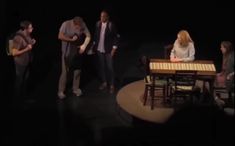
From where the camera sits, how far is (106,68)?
10.1 meters

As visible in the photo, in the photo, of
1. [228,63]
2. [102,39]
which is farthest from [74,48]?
[228,63]

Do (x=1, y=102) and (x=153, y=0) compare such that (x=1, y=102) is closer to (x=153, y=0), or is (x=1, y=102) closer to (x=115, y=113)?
(x=115, y=113)

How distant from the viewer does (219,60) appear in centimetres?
1173

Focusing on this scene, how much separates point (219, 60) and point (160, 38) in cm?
183

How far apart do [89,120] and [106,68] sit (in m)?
1.52

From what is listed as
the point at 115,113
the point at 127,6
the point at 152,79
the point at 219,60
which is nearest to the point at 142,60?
the point at 152,79

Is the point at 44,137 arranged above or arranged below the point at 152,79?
below

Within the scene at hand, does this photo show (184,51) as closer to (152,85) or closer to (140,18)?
(152,85)

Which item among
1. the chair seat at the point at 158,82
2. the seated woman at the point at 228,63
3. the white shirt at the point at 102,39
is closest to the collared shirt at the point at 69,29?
the white shirt at the point at 102,39

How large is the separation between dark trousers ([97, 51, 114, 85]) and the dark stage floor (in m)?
0.28

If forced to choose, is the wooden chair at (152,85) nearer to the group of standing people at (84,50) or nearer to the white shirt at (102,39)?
the group of standing people at (84,50)

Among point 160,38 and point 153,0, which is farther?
point 153,0

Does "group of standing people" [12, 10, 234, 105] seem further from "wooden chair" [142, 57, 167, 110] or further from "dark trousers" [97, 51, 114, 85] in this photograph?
"wooden chair" [142, 57, 167, 110]

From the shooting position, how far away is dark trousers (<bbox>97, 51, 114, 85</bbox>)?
985 centimetres
